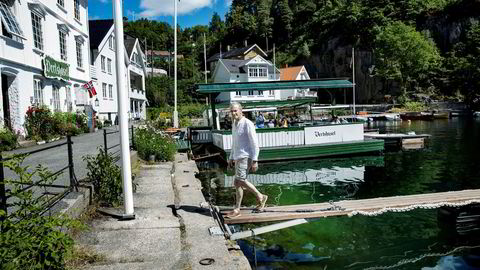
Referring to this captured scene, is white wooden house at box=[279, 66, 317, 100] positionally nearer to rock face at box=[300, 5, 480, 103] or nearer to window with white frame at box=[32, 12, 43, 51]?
rock face at box=[300, 5, 480, 103]

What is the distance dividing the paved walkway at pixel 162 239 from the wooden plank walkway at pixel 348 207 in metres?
0.84

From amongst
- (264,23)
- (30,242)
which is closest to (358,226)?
(30,242)

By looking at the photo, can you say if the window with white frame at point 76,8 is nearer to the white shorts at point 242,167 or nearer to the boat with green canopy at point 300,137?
the boat with green canopy at point 300,137

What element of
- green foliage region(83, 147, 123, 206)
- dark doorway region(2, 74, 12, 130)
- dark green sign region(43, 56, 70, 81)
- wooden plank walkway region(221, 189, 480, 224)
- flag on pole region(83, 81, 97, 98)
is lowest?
wooden plank walkway region(221, 189, 480, 224)

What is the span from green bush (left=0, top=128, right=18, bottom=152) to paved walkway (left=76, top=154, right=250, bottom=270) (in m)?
8.22

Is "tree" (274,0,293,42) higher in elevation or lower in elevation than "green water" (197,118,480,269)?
higher

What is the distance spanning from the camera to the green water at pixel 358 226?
7.05 meters

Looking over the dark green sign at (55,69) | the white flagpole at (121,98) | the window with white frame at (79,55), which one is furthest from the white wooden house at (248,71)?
the white flagpole at (121,98)

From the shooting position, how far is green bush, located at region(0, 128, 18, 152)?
45.1ft

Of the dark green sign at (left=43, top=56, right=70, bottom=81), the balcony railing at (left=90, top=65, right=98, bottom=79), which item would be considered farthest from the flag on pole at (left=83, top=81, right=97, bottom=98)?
the dark green sign at (left=43, top=56, right=70, bottom=81)

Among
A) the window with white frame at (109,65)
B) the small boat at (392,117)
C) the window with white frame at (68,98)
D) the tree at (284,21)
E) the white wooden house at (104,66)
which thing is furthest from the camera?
the tree at (284,21)

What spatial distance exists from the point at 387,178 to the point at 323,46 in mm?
70475

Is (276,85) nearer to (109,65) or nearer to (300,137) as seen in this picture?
(300,137)

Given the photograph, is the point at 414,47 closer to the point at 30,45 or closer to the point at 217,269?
the point at 30,45
